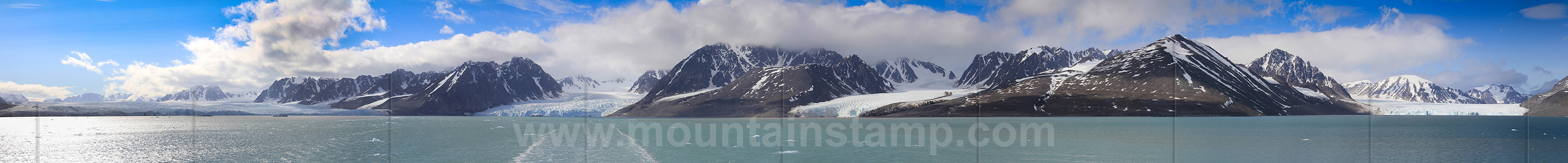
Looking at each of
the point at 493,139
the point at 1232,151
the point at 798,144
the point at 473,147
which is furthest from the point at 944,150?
the point at 493,139

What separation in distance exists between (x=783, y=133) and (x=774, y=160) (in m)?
38.6

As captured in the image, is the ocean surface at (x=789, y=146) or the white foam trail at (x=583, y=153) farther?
the ocean surface at (x=789, y=146)

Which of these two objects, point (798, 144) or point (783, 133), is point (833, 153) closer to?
point (798, 144)

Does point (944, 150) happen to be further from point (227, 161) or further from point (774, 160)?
point (227, 161)

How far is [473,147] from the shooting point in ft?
193

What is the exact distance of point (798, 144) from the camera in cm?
6175

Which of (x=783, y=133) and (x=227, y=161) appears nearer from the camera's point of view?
(x=227, y=161)

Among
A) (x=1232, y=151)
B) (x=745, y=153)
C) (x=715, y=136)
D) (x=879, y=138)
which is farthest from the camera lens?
(x=715, y=136)

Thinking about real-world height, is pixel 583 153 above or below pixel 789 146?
above

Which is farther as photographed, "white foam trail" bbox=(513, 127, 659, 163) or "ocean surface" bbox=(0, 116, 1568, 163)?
"ocean surface" bbox=(0, 116, 1568, 163)

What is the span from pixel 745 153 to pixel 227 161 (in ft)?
113

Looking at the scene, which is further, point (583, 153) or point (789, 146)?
point (789, 146)

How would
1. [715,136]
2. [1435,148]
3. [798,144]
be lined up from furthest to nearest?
1. [715,136]
2. [798,144]
3. [1435,148]

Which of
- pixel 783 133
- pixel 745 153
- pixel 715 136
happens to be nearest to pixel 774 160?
pixel 745 153
